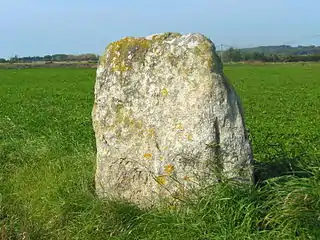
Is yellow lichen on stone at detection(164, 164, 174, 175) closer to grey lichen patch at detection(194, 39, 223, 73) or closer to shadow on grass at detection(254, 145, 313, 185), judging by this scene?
shadow on grass at detection(254, 145, 313, 185)

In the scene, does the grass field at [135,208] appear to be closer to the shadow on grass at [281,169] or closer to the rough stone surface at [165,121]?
the shadow on grass at [281,169]

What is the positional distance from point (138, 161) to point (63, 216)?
90 cm

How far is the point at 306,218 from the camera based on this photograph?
4.41m

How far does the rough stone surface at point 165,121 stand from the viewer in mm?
5230

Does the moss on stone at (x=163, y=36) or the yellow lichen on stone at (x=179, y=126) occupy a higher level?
the moss on stone at (x=163, y=36)

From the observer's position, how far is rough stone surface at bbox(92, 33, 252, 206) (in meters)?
5.23

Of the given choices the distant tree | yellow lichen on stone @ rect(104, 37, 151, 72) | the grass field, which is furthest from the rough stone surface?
the distant tree

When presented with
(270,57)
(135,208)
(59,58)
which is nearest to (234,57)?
(270,57)

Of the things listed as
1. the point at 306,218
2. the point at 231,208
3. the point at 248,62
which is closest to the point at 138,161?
the point at 231,208

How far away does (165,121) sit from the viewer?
5.46m

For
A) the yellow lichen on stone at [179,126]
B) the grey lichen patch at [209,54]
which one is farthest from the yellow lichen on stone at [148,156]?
the grey lichen patch at [209,54]

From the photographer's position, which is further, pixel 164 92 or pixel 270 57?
pixel 270 57

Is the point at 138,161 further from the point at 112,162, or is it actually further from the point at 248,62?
the point at 248,62

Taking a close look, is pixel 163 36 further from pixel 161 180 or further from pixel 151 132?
pixel 161 180
